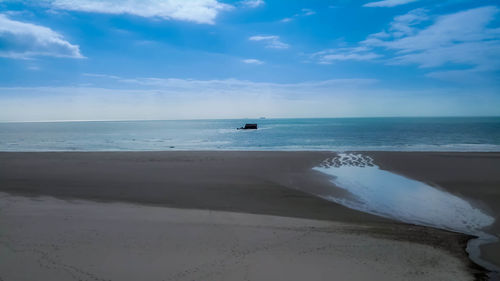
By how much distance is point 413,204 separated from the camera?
12305 millimetres

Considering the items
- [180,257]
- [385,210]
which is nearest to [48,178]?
[180,257]

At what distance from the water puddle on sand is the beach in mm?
594

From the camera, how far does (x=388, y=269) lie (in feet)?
21.5

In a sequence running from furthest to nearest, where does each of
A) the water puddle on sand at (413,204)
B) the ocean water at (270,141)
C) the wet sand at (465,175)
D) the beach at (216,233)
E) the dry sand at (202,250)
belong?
the ocean water at (270,141)
the wet sand at (465,175)
the water puddle on sand at (413,204)
the beach at (216,233)
the dry sand at (202,250)

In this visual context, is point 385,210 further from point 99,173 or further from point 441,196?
point 99,173

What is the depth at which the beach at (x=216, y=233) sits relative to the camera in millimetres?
6508

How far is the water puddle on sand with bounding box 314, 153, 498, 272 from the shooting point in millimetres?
9445

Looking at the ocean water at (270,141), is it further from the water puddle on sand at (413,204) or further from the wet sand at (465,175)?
the water puddle on sand at (413,204)

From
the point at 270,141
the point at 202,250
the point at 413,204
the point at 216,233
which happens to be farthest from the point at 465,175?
the point at 270,141

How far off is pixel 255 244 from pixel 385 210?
630 cm

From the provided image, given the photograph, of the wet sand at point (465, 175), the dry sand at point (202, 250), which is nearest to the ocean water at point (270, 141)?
the wet sand at point (465, 175)

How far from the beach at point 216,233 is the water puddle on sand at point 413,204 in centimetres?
59

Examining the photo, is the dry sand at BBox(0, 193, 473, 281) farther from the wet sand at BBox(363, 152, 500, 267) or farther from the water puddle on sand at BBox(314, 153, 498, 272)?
the wet sand at BBox(363, 152, 500, 267)

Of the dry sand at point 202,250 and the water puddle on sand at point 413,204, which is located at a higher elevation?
the dry sand at point 202,250
